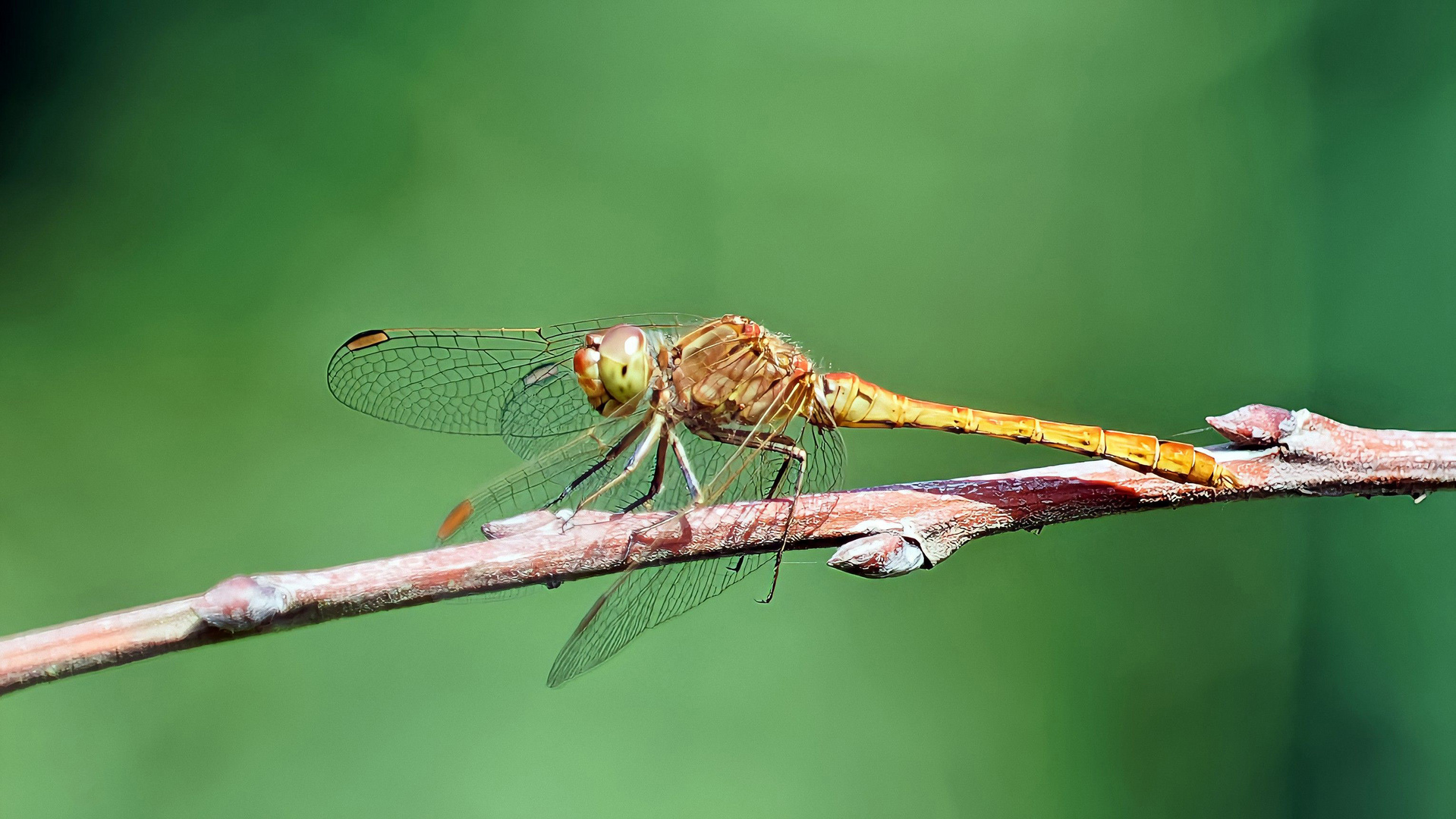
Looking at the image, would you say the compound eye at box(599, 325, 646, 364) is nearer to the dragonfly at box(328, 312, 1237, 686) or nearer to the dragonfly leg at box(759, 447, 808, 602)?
the dragonfly at box(328, 312, 1237, 686)

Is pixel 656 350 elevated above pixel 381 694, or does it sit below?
above

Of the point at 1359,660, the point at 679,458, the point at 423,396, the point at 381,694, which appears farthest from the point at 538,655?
the point at 1359,660

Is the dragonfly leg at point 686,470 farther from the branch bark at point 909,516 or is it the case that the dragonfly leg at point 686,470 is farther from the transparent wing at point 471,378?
the transparent wing at point 471,378

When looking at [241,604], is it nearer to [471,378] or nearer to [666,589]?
[666,589]

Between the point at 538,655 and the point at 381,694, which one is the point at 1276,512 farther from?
the point at 381,694

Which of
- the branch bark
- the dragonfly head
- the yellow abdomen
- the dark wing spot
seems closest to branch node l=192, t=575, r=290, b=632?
the branch bark
